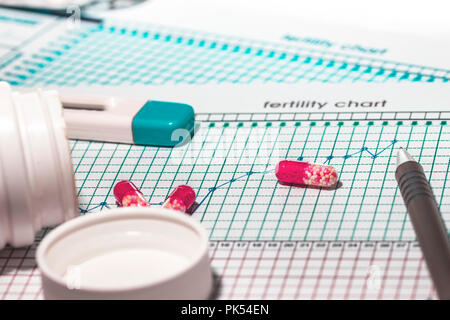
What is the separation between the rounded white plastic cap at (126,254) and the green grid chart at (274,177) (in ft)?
0.37

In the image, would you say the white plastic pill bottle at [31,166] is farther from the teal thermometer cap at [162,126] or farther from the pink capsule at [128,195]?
the teal thermometer cap at [162,126]

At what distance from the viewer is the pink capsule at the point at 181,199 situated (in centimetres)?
106

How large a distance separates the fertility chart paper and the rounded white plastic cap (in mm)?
63

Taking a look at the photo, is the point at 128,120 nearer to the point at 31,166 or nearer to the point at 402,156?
the point at 31,166

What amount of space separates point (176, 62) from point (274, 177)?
1.82ft

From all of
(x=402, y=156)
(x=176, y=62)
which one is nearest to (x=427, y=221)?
(x=402, y=156)

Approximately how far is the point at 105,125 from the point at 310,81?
0.43 metres

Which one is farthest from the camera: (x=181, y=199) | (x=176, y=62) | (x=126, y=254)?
(x=176, y=62)

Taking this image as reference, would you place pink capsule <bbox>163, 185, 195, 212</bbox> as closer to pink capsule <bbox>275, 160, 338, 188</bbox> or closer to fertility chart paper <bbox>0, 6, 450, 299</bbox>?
fertility chart paper <bbox>0, 6, 450, 299</bbox>

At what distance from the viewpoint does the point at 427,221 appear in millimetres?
968

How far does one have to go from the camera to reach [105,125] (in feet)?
4.19

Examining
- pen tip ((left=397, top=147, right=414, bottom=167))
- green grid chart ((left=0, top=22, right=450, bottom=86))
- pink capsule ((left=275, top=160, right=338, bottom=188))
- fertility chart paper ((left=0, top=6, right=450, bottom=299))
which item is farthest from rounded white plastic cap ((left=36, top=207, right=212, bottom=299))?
green grid chart ((left=0, top=22, right=450, bottom=86))
